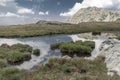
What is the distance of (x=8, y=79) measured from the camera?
35625mm

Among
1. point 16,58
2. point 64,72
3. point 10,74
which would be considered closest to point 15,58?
point 16,58

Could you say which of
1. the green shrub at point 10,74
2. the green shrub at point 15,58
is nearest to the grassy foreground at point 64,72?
the green shrub at point 10,74

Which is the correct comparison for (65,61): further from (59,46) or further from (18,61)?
(59,46)

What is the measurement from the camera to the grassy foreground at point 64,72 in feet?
117

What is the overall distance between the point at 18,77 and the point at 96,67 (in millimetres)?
15920

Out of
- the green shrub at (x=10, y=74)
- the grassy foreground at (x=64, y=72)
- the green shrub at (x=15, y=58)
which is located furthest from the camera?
the green shrub at (x=15, y=58)

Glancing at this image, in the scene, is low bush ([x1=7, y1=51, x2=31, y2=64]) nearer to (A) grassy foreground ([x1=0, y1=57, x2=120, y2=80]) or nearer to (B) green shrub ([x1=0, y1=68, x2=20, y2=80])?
(A) grassy foreground ([x1=0, y1=57, x2=120, y2=80])

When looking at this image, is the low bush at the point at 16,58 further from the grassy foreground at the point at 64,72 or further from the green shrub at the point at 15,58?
the grassy foreground at the point at 64,72

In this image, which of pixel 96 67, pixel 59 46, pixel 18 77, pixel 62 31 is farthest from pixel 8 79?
pixel 62 31

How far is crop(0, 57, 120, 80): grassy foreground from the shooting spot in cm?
3562

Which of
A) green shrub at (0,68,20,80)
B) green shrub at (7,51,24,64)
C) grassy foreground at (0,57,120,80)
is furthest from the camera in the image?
green shrub at (7,51,24,64)

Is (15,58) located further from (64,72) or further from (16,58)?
(64,72)

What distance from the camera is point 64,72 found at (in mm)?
40844

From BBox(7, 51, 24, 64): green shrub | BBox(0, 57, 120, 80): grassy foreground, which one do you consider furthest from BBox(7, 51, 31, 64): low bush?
BBox(0, 57, 120, 80): grassy foreground
